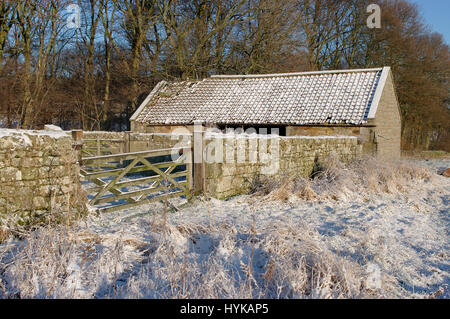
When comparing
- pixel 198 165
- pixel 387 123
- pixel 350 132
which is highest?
pixel 387 123

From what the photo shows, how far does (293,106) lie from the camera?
15875 mm

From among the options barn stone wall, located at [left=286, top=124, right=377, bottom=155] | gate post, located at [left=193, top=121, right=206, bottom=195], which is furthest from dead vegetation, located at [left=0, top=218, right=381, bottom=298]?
barn stone wall, located at [left=286, top=124, right=377, bottom=155]

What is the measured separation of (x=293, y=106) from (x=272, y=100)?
1.27 metres

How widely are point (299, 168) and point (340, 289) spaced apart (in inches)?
275

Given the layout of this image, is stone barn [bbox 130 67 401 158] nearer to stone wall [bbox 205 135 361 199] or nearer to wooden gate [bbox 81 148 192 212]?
stone wall [bbox 205 135 361 199]

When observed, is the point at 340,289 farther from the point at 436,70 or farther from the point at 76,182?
the point at 436,70

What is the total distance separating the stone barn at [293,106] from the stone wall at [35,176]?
11425 mm

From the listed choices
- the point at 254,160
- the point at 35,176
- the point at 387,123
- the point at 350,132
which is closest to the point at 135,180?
the point at 35,176

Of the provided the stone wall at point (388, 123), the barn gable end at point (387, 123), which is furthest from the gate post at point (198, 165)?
the stone wall at point (388, 123)

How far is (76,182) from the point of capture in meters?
4.99

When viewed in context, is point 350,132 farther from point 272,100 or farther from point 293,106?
point 272,100

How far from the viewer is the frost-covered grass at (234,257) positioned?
9.39 feet
